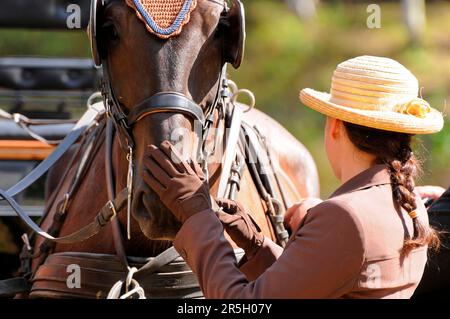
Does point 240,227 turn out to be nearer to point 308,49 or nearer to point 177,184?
point 177,184

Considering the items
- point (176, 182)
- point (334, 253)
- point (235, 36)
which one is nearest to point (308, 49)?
point (235, 36)

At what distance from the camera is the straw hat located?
7.86ft

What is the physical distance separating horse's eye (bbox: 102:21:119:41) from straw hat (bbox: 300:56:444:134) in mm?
815

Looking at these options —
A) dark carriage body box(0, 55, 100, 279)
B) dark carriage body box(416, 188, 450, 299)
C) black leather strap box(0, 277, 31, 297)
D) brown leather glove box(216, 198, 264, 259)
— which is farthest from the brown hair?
dark carriage body box(0, 55, 100, 279)

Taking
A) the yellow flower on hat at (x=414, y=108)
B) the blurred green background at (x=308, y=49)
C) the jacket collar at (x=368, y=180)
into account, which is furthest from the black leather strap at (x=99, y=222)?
the blurred green background at (x=308, y=49)

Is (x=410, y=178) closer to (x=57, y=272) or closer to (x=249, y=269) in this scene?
(x=249, y=269)

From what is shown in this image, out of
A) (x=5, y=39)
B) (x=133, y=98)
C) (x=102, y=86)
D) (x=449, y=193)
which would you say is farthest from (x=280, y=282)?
(x=5, y=39)

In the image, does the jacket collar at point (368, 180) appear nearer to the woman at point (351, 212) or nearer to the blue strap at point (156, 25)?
the woman at point (351, 212)

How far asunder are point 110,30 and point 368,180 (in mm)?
1054

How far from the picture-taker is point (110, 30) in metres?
2.97

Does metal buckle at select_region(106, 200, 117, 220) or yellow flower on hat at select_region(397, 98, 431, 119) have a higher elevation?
yellow flower on hat at select_region(397, 98, 431, 119)

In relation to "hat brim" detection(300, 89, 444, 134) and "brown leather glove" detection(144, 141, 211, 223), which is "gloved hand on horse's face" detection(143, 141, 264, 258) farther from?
"hat brim" detection(300, 89, 444, 134)

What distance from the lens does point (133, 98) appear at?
113 inches

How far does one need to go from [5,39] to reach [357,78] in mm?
10997
